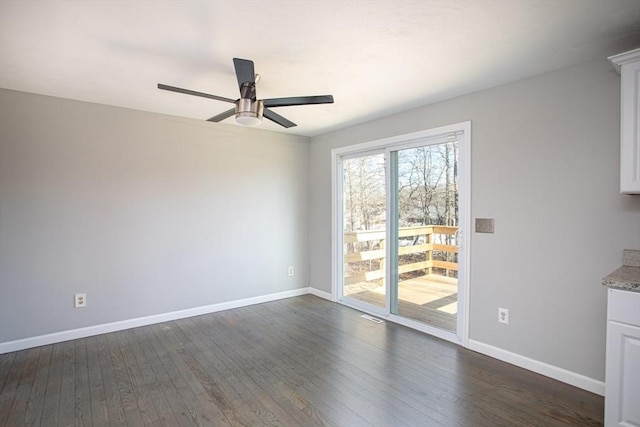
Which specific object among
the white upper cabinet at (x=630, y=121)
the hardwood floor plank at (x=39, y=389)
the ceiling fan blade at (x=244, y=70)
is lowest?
the hardwood floor plank at (x=39, y=389)

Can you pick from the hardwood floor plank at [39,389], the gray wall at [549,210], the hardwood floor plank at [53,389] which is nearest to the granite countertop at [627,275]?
the gray wall at [549,210]

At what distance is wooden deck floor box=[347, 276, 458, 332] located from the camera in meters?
3.38

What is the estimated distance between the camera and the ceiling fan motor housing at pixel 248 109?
2348 mm

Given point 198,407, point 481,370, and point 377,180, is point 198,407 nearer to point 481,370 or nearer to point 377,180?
point 481,370

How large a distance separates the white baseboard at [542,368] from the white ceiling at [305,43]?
239cm

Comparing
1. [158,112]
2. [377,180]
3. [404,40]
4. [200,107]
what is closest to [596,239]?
[404,40]

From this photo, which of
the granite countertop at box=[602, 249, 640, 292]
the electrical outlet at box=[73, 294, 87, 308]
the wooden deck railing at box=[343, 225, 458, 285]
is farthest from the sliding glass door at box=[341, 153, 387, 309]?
the electrical outlet at box=[73, 294, 87, 308]

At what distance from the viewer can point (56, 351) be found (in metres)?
3.09

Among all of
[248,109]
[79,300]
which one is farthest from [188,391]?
[248,109]

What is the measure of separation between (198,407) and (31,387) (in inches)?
55.1

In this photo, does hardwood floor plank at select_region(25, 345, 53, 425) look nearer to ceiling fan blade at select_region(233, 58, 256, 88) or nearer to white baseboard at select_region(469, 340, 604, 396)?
ceiling fan blade at select_region(233, 58, 256, 88)

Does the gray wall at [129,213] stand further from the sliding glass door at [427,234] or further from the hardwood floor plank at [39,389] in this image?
the sliding glass door at [427,234]

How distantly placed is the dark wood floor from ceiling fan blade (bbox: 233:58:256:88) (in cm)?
227

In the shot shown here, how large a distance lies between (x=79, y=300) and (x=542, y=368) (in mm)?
4438
